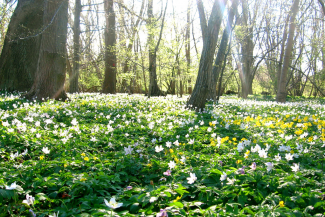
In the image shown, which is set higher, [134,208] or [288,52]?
[288,52]

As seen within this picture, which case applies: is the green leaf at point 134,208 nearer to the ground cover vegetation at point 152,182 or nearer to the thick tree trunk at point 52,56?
the ground cover vegetation at point 152,182

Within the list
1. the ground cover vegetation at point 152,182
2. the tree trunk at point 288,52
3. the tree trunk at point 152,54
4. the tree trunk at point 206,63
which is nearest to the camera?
the ground cover vegetation at point 152,182

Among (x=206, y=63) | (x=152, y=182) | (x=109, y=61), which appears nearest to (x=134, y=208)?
(x=152, y=182)

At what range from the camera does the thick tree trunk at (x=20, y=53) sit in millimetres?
10500

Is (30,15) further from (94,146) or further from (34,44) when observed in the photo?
(94,146)

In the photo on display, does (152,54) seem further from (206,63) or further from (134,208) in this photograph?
(134,208)

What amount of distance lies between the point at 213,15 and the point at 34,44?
8870 mm

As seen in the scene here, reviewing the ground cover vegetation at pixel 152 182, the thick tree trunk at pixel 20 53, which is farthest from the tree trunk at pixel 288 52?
the thick tree trunk at pixel 20 53

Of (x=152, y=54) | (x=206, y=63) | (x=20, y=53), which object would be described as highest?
(x=152, y=54)

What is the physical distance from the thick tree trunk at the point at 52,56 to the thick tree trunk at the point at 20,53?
3.46m

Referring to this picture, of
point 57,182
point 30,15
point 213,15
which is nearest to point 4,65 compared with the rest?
point 30,15

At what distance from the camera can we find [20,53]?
10.6 metres

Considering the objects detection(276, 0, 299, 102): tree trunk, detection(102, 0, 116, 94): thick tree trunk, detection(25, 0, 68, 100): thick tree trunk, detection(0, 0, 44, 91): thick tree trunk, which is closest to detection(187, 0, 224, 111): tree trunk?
detection(25, 0, 68, 100): thick tree trunk

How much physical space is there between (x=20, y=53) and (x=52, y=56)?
419 cm
